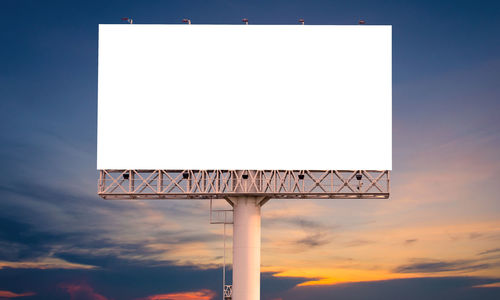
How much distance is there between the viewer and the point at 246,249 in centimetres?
3941

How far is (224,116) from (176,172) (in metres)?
4.02

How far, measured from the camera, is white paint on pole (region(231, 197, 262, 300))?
3941 centimetres

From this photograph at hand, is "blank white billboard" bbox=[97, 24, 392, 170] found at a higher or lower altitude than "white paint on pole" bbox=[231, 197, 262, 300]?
higher

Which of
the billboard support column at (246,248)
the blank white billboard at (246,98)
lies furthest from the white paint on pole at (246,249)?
the blank white billboard at (246,98)

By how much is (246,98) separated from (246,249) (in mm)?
8238

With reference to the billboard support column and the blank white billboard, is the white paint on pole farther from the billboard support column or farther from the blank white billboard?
the blank white billboard

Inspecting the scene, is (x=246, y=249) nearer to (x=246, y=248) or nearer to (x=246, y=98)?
(x=246, y=248)

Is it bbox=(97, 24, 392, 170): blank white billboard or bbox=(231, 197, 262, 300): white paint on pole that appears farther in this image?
bbox=(97, 24, 392, 170): blank white billboard

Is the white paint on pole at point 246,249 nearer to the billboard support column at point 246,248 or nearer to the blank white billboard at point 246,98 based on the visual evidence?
the billboard support column at point 246,248

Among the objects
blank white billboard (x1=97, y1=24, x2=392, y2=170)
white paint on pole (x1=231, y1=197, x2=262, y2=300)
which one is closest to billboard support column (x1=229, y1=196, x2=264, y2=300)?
white paint on pole (x1=231, y1=197, x2=262, y2=300)

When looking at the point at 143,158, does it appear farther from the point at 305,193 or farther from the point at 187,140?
the point at 305,193

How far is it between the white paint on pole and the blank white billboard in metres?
2.25

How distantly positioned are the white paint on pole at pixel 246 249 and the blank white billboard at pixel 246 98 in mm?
2253

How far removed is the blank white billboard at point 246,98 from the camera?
39562 millimetres
